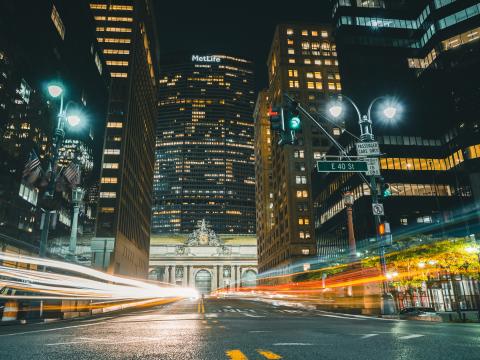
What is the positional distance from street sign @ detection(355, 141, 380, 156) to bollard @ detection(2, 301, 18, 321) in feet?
61.1

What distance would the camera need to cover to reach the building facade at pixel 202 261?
536ft

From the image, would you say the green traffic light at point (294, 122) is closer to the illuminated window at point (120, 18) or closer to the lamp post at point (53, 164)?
the lamp post at point (53, 164)

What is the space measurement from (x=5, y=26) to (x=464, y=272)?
4531 cm

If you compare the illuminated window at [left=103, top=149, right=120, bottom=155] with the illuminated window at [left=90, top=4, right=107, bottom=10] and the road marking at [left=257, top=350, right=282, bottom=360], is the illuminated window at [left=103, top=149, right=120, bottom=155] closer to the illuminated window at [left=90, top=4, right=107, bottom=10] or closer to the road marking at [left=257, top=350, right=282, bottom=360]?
the illuminated window at [left=90, top=4, right=107, bottom=10]

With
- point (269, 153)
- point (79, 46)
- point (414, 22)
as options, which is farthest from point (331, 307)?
point (269, 153)

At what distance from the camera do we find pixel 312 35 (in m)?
112

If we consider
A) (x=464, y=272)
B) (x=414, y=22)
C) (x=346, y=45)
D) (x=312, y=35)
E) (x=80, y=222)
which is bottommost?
(x=464, y=272)

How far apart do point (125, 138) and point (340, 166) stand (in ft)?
255

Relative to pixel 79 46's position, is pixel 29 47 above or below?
below

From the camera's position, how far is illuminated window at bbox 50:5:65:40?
163ft

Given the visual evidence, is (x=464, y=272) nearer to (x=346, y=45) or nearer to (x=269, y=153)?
(x=346, y=45)

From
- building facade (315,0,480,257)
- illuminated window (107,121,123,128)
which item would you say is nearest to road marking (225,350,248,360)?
building facade (315,0,480,257)

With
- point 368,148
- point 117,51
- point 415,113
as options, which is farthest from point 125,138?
point 368,148

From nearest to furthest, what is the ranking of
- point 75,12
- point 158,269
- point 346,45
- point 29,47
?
point 29,47 < point 75,12 < point 346,45 < point 158,269
